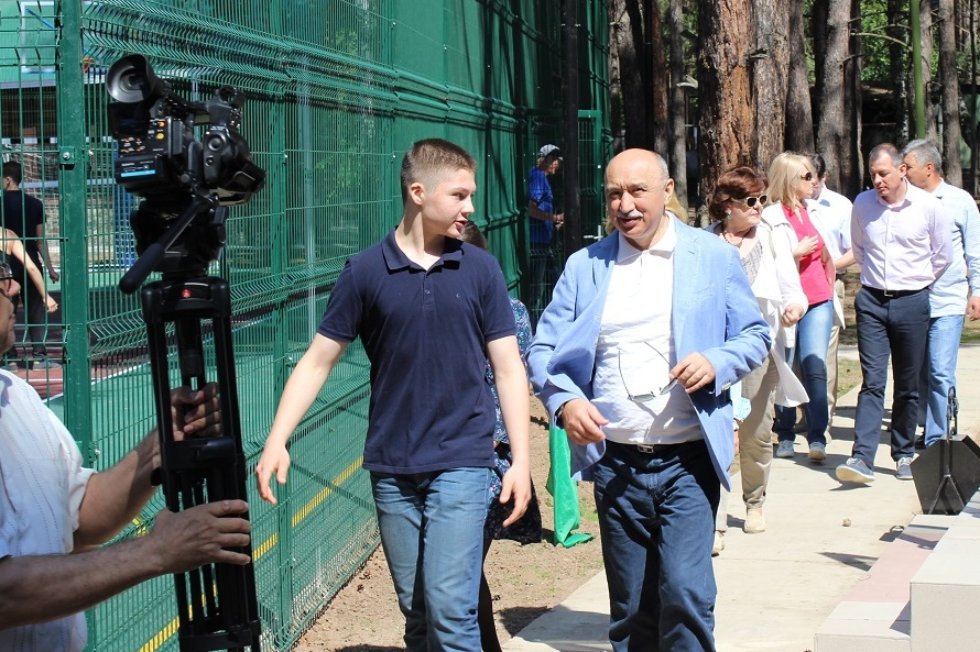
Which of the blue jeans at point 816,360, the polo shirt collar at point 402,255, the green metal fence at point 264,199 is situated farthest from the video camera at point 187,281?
the blue jeans at point 816,360

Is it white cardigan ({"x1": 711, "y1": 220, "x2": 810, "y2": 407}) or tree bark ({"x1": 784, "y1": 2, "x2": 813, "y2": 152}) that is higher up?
tree bark ({"x1": 784, "y1": 2, "x2": 813, "y2": 152})

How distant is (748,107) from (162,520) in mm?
10127

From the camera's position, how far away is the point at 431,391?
15.4 ft

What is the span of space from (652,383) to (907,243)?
4839mm

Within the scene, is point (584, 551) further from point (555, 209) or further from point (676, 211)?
point (555, 209)

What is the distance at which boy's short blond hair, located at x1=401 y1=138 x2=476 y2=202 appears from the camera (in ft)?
15.9

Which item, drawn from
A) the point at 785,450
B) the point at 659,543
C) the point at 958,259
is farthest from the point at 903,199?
the point at 659,543

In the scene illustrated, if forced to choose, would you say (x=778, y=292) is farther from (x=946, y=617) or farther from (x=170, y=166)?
(x=170, y=166)

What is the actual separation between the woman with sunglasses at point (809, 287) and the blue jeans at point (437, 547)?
5.15m

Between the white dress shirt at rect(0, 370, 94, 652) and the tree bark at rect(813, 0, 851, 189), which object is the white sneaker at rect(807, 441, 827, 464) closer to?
the white dress shirt at rect(0, 370, 94, 652)

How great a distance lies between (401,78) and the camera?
8.33m

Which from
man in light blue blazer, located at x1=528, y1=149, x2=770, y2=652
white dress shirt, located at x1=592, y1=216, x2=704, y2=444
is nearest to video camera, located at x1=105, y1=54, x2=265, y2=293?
man in light blue blazer, located at x1=528, y1=149, x2=770, y2=652

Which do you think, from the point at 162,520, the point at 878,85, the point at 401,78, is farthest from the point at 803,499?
the point at 878,85

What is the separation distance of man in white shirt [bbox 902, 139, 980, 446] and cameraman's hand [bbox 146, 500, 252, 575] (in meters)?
7.24
